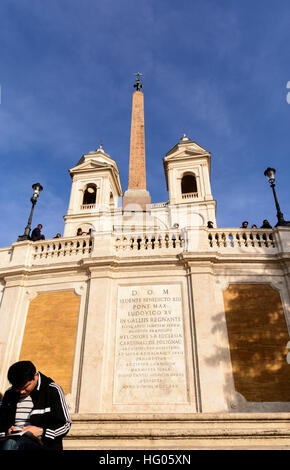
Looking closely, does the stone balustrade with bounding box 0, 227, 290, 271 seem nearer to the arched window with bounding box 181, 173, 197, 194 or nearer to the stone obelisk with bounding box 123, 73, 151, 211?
the stone obelisk with bounding box 123, 73, 151, 211

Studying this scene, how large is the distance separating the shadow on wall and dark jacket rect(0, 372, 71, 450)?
23.9ft

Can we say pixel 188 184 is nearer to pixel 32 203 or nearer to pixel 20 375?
pixel 32 203

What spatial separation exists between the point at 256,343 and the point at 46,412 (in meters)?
8.35


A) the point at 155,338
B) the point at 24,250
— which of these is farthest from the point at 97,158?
the point at 155,338

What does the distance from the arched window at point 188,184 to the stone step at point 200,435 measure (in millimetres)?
33008

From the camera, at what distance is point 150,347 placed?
10.9 m

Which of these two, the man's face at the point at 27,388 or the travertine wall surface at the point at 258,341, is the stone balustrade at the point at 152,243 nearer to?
the travertine wall surface at the point at 258,341

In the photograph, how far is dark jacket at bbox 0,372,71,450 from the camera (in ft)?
12.0

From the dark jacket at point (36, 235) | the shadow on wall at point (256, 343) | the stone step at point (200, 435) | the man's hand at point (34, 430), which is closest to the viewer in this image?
the man's hand at point (34, 430)

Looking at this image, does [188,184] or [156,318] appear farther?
[188,184]

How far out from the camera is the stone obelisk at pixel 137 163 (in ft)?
59.1

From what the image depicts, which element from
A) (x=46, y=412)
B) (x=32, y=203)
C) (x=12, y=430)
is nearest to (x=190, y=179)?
(x=32, y=203)

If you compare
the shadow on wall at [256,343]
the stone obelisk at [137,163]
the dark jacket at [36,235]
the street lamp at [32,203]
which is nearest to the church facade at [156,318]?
the shadow on wall at [256,343]
